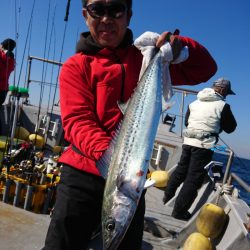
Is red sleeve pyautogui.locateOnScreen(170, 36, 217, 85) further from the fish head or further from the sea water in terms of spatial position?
the sea water

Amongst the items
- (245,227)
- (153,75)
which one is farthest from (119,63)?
(245,227)

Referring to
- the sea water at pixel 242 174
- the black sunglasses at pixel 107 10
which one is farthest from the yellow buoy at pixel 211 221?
the black sunglasses at pixel 107 10

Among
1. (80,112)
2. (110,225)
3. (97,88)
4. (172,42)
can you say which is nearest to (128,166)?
(110,225)

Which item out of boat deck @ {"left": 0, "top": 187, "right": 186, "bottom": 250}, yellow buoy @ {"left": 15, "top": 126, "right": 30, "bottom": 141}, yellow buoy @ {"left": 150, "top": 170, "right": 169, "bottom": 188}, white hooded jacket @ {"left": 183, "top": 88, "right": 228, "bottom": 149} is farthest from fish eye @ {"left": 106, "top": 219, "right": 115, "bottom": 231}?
yellow buoy @ {"left": 15, "top": 126, "right": 30, "bottom": 141}

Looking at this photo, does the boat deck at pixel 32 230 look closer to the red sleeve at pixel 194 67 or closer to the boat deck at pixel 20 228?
the boat deck at pixel 20 228

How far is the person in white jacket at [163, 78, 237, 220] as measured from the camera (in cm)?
482

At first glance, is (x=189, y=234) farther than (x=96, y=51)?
Yes

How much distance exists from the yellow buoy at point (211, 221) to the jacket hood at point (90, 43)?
2.28 meters

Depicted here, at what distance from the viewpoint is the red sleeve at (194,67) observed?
2.21 m

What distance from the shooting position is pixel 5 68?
22.2ft

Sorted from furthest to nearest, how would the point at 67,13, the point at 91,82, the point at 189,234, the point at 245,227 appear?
1. the point at 67,13
2. the point at 189,234
3. the point at 245,227
4. the point at 91,82

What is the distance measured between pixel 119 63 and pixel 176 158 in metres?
5.36

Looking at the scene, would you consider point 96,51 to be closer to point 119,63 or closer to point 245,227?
point 119,63

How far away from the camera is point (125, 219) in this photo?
150 cm
